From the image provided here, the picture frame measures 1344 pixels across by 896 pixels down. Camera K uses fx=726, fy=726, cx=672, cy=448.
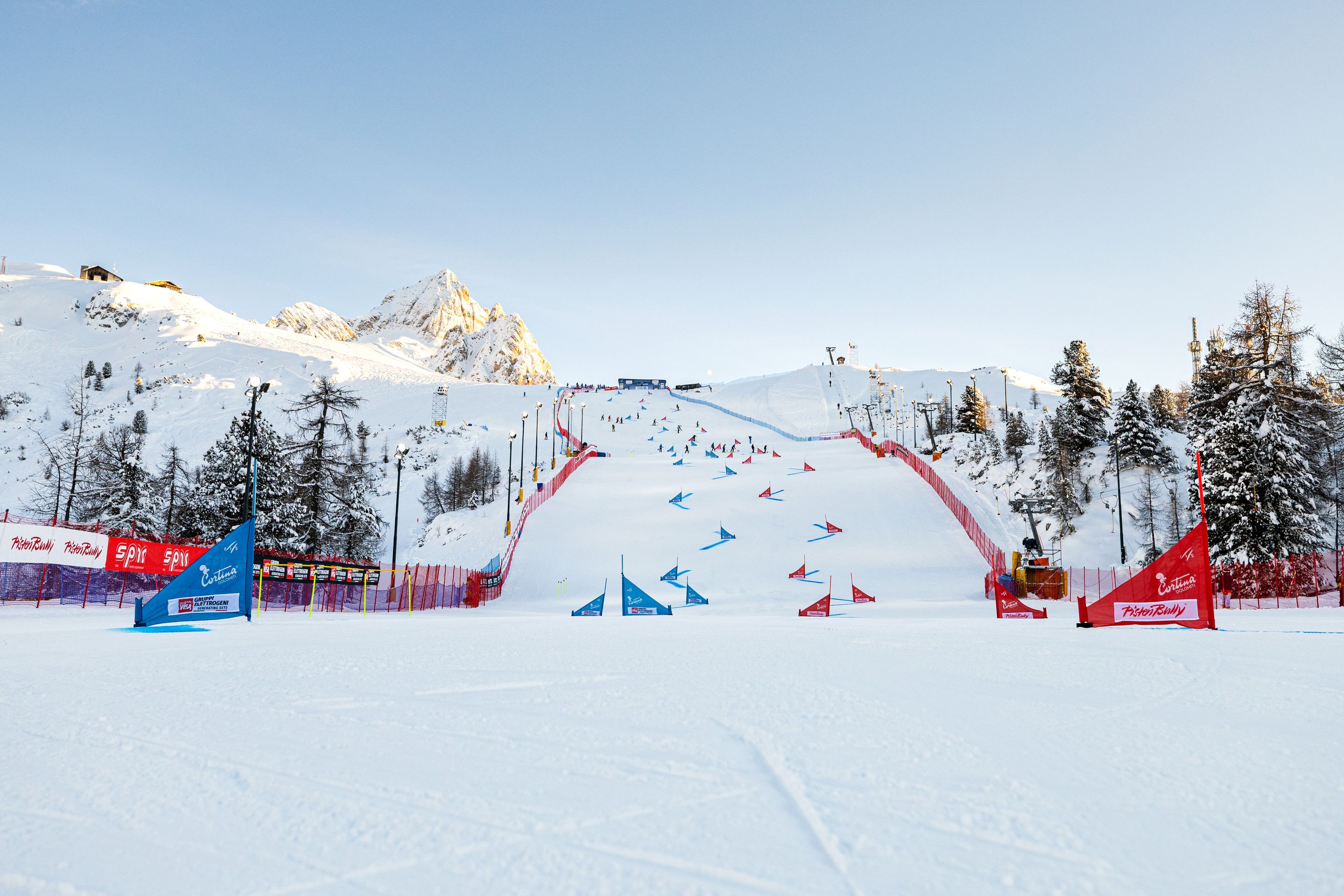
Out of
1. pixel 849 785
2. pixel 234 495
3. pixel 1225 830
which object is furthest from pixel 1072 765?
pixel 234 495

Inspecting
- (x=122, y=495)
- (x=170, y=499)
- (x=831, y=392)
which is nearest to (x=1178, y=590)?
(x=122, y=495)

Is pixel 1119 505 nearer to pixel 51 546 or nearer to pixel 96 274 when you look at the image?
pixel 51 546

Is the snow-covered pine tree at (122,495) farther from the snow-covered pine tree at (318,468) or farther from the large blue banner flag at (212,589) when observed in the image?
the large blue banner flag at (212,589)

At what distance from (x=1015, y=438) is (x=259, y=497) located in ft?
193

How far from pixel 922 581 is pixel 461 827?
2238cm

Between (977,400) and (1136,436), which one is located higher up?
(977,400)

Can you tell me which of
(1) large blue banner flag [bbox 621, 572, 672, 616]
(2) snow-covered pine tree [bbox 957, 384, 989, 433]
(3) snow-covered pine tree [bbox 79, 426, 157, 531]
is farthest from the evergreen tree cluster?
(1) large blue banner flag [bbox 621, 572, 672, 616]

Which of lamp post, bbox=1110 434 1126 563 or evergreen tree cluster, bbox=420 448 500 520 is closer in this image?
lamp post, bbox=1110 434 1126 563

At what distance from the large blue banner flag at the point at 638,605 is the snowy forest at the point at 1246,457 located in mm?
15345

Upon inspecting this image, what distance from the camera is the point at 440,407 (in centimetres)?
10612

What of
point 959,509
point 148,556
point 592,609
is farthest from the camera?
point 959,509

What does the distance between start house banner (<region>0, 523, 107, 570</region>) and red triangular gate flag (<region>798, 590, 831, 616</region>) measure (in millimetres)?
17369

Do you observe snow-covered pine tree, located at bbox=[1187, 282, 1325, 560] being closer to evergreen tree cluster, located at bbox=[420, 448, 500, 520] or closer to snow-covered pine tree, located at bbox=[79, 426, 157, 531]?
snow-covered pine tree, located at bbox=[79, 426, 157, 531]

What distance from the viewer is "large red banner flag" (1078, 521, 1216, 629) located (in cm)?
1048
